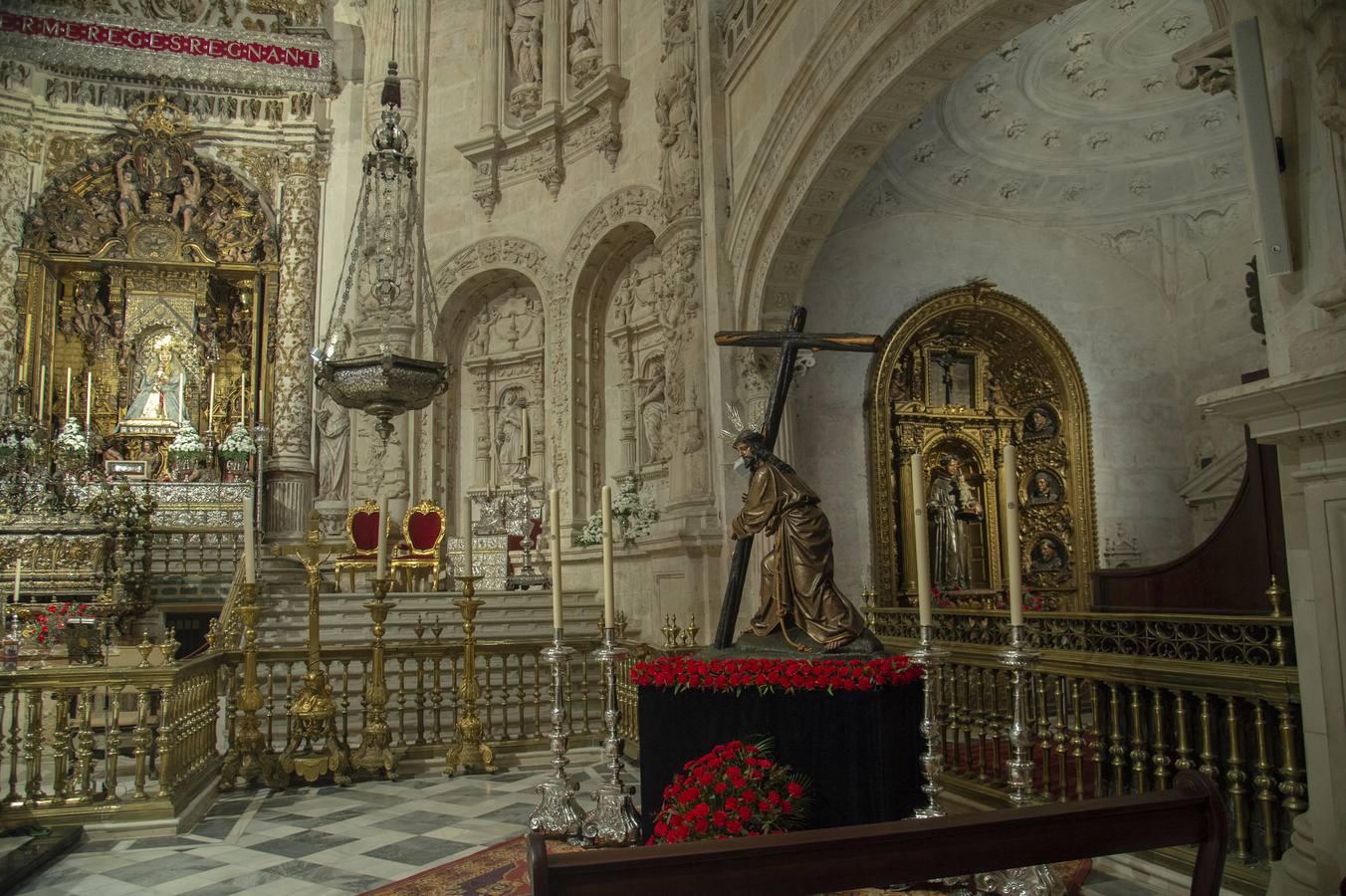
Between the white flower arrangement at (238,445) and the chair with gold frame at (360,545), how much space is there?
2275mm

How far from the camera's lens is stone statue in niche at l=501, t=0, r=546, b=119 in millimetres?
15672

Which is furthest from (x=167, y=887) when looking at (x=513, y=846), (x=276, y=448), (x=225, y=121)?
(x=225, y=121)

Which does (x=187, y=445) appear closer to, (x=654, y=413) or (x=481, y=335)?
(x=481, y=335)

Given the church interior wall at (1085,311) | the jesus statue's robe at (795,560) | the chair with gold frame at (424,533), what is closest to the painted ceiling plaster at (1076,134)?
the church interior wall at (1085,311)

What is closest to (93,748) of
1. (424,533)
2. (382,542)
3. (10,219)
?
(382,542)

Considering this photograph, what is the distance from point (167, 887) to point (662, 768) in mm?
2378

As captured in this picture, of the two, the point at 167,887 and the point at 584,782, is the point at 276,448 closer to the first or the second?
the point at 584,782

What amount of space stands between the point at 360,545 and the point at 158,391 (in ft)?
16.5

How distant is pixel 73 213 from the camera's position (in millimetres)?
15648

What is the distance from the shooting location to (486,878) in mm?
4496

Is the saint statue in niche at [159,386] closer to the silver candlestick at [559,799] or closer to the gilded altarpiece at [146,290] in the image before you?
the gilded altarpiece at [146,290]

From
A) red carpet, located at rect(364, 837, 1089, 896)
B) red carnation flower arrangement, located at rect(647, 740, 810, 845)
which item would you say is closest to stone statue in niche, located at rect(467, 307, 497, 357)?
red carpet, located at rect(364, 837, 1089, 896)

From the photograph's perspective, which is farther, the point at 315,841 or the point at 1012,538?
the point at 315,841

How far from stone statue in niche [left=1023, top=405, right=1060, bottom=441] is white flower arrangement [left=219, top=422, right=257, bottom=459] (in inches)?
454
